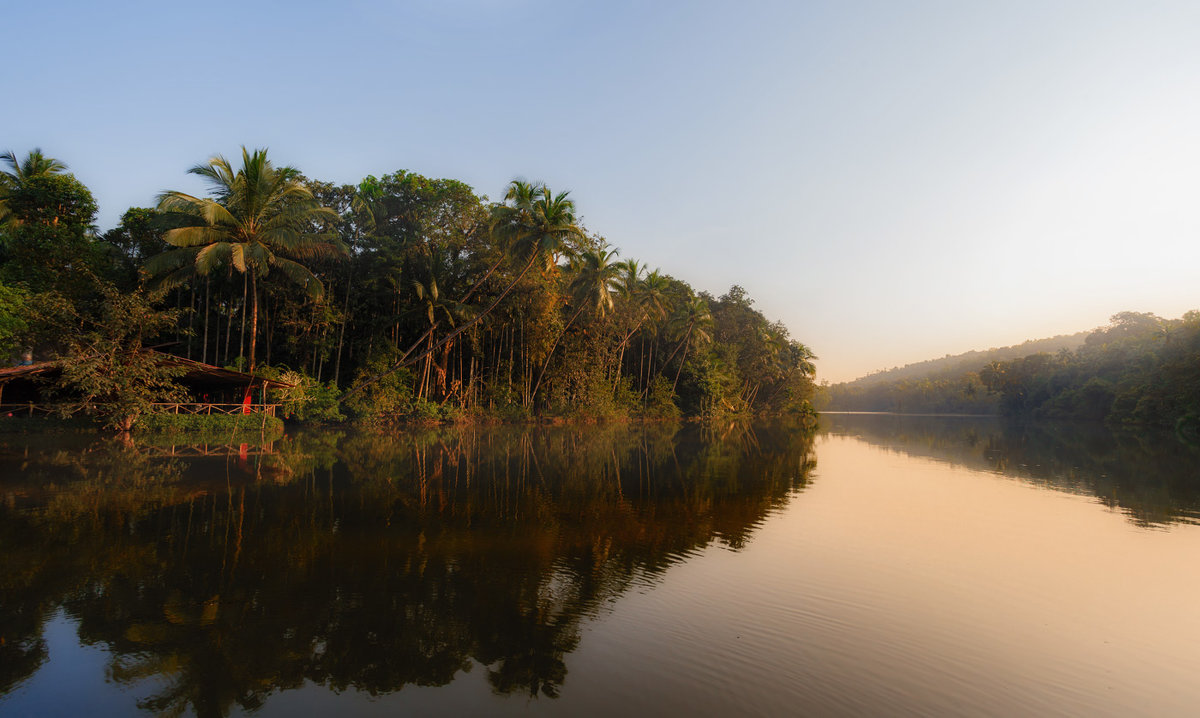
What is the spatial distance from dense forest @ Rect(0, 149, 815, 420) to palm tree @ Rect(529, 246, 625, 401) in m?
0.18

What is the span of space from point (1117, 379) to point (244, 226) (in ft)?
239

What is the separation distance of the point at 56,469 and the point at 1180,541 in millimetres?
20899

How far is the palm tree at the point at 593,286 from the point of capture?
108 ft

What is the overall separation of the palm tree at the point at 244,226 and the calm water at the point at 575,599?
11857mm

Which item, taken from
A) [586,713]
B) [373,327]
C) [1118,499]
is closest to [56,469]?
[586,713]

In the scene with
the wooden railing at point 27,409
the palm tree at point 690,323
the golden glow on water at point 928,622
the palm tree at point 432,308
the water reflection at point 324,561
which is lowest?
the golden glow on water at point 928,622

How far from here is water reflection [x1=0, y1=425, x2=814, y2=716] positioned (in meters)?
3.96

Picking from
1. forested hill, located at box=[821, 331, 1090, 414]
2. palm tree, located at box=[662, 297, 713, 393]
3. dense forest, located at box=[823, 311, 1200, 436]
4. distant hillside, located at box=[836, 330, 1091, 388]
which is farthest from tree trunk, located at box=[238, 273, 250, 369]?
distant hillside, located at box=[836, 330, 1091, 388]

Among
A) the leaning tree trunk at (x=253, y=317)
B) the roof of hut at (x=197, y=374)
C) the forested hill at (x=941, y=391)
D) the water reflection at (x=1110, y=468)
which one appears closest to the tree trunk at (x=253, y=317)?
the leaning tree trunk at (x=253, y=317)

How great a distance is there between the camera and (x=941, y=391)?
110m

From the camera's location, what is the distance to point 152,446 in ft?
52.3

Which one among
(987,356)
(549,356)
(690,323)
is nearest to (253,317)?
(549,356)

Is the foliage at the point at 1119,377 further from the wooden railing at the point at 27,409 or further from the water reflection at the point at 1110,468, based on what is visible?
the wooden railing at the point at 27,409

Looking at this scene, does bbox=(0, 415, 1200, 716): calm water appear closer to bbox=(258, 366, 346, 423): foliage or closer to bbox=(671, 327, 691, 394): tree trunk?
bbox=(258, 366, 346, 423): foliage
